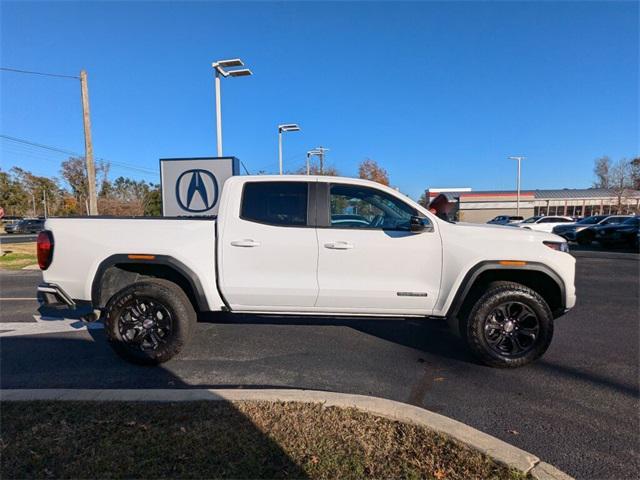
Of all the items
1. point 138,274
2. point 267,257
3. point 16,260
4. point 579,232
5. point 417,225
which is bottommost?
point 16,260

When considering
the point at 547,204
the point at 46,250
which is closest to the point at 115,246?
the point at 46,250

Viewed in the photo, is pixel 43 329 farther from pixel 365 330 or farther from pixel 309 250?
pixel 365 330

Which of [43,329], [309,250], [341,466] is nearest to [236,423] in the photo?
[341,466]

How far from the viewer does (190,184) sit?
9398 millimetres

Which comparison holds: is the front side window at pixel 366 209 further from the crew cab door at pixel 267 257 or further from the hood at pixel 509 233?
the hood at pixel 509 233

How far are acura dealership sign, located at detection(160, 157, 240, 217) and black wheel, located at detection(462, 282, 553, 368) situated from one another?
723 centimetres

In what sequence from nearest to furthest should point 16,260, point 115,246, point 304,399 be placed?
point 304,399 < point 115,246 < point 16,260

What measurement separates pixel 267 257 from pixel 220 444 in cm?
186

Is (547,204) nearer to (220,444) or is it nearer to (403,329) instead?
(403,329)

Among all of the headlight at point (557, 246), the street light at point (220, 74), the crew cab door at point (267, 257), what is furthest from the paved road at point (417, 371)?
the street light at point (220, 74)

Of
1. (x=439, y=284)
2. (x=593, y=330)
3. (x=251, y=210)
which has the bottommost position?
(x=593, y=330)

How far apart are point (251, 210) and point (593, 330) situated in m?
4.99

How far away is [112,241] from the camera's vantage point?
381cm

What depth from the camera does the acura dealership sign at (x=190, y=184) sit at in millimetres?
9367
